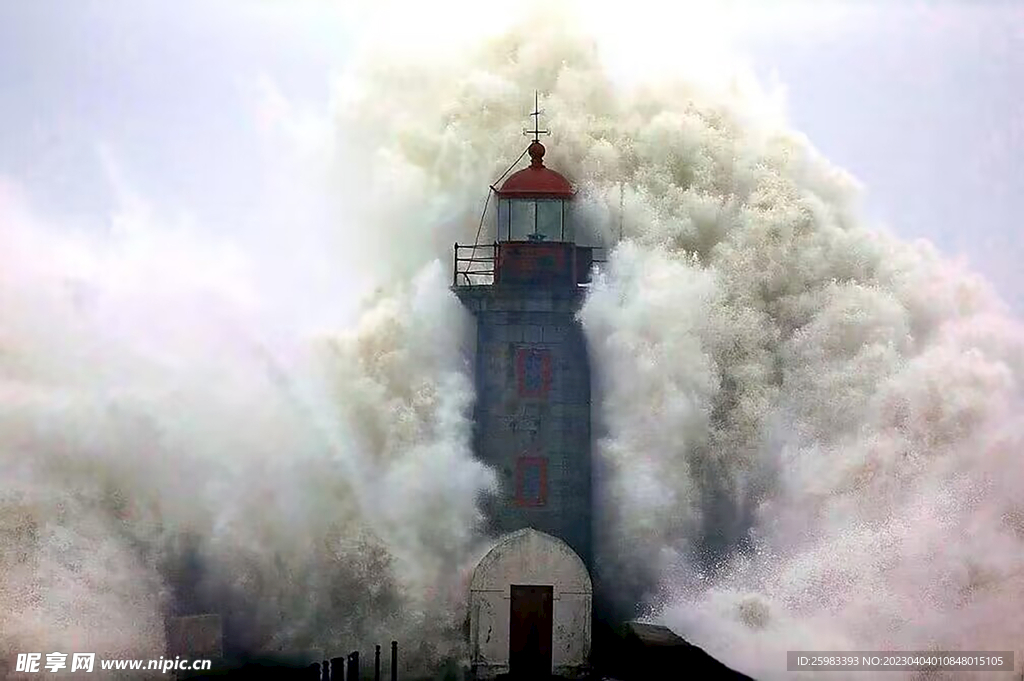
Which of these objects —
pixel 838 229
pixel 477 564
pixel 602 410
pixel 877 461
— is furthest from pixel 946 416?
pixel 477 564

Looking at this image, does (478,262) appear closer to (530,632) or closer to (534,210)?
(534,210)

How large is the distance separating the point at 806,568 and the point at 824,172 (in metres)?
8.46

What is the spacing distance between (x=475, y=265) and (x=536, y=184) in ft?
7.19

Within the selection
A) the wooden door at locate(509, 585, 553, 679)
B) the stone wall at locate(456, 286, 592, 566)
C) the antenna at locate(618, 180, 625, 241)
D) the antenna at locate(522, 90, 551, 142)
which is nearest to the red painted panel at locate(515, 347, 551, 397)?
the stone wall at locate(456, 286, 592, 566)

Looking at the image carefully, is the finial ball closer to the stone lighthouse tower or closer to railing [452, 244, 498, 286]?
the stone lighthouse tower

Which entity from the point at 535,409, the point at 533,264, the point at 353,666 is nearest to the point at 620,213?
the point at 533,264

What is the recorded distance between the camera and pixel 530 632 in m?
25.0

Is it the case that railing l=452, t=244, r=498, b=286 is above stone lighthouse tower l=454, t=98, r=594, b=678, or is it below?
above

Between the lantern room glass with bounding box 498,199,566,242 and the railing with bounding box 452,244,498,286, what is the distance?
1.56 ft

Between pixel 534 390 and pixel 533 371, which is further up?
pixel 533 371

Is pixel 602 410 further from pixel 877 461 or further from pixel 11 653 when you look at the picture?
pixel 11 653

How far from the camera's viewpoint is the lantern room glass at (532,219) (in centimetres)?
2791

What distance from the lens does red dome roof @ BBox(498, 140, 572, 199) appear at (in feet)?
A: 91.4

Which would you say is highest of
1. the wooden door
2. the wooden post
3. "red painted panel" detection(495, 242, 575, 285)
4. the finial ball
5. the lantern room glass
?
the finial ball
